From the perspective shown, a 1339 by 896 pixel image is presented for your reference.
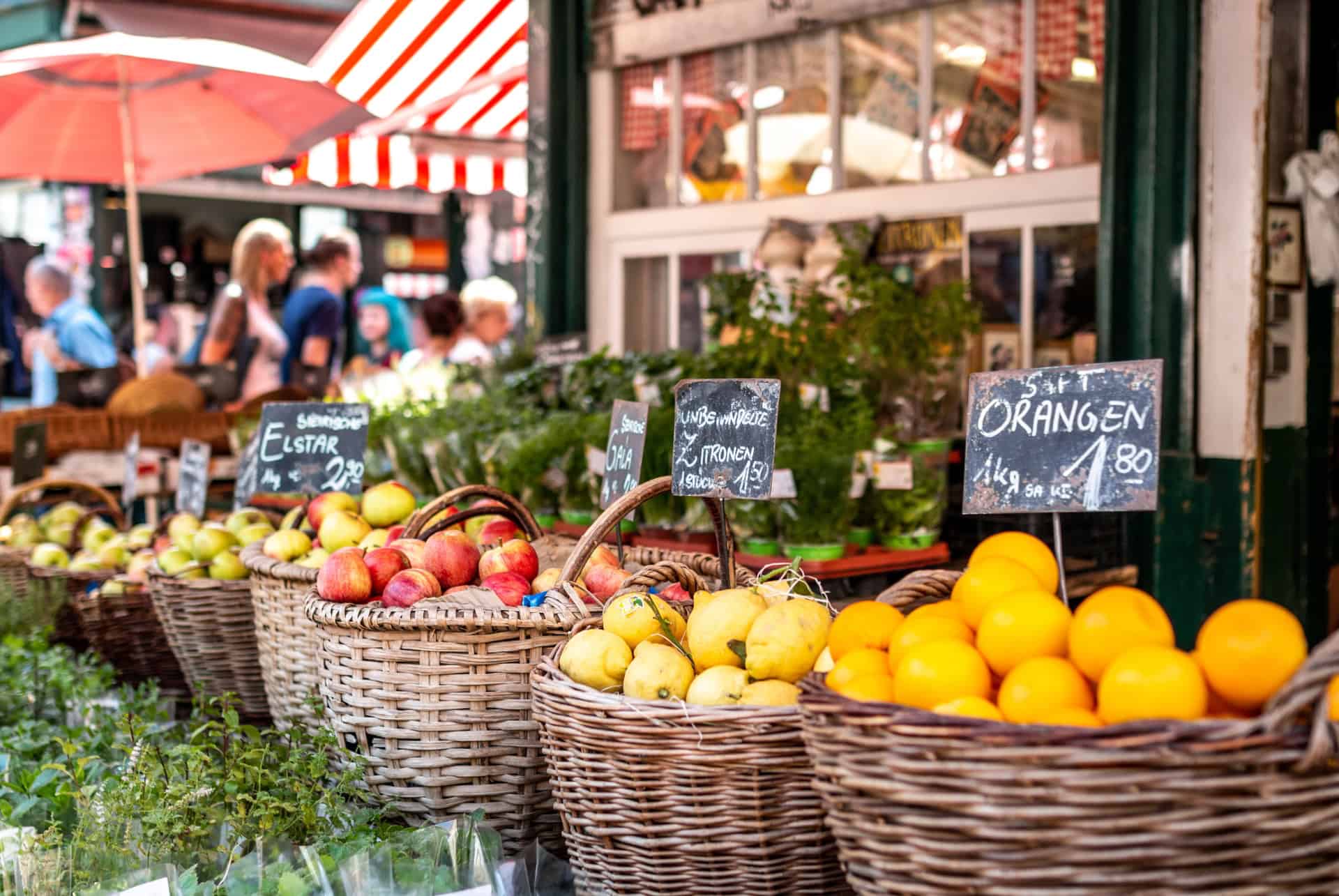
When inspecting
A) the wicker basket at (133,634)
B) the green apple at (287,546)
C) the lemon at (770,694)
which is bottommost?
the wicker basket at (133,634)

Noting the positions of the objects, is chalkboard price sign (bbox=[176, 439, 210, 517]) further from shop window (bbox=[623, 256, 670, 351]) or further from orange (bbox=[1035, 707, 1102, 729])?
orange (bbox=[1035, 707, 1102, 729])

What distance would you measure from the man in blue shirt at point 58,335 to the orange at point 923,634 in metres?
6.07

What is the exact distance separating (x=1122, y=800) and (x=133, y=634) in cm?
257

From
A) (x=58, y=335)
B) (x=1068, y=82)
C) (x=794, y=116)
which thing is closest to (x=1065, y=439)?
(x=1068, y=82)

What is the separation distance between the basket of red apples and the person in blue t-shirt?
4115 mm

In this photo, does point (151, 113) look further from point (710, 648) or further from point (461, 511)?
point (710, 648)

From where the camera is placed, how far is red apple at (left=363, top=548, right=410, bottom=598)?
2.10 meters

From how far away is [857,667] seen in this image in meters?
1.43

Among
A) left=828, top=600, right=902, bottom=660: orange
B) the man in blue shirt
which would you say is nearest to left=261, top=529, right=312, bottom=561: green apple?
left=828, top=600, right=902, bottom=660: orange

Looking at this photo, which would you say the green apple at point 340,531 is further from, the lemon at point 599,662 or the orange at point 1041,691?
the orange at point 1041,691

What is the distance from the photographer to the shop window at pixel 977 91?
13.0 ft

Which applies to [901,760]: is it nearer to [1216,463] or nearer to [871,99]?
[1216,463]

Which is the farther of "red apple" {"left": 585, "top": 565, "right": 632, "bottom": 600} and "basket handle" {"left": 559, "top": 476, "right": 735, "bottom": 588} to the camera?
"red apple" {"left": 585, "top": 565, "right": 632, "bottom": 600}

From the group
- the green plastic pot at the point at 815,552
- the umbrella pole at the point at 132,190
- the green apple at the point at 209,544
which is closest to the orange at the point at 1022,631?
the green plastic pot at the point at 815,552
